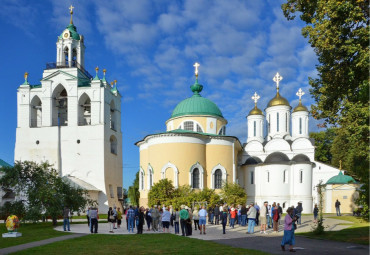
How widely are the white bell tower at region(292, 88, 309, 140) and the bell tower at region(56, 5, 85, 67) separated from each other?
28.2 meters

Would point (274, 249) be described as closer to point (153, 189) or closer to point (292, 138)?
point (153, 189)

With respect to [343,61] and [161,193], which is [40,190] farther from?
[343,61]

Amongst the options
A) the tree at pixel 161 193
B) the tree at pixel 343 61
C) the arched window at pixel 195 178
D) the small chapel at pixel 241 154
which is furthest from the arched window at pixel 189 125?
the tree at pixel 343 61

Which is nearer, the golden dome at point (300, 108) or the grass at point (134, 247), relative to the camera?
Result: the grass at point (134, 247)

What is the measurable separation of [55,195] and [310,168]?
29.5 metres

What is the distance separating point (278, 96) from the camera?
54656 mm

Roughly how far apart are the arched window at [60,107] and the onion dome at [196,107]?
555 inches

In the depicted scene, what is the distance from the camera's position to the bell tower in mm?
49594

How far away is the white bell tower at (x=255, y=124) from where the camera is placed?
55375 mm

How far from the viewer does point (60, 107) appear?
50.1 meters

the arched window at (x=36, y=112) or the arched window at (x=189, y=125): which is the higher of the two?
the arched window at (x=36, y=112)

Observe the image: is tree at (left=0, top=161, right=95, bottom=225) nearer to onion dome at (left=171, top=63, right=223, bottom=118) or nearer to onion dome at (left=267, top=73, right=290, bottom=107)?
onion dome at (left=171, top=63, right=223, bottom=118)

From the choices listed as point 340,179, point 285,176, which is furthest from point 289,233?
point 340,179

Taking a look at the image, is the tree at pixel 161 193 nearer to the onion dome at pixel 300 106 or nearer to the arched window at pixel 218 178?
the arched window at pixel 218 178
